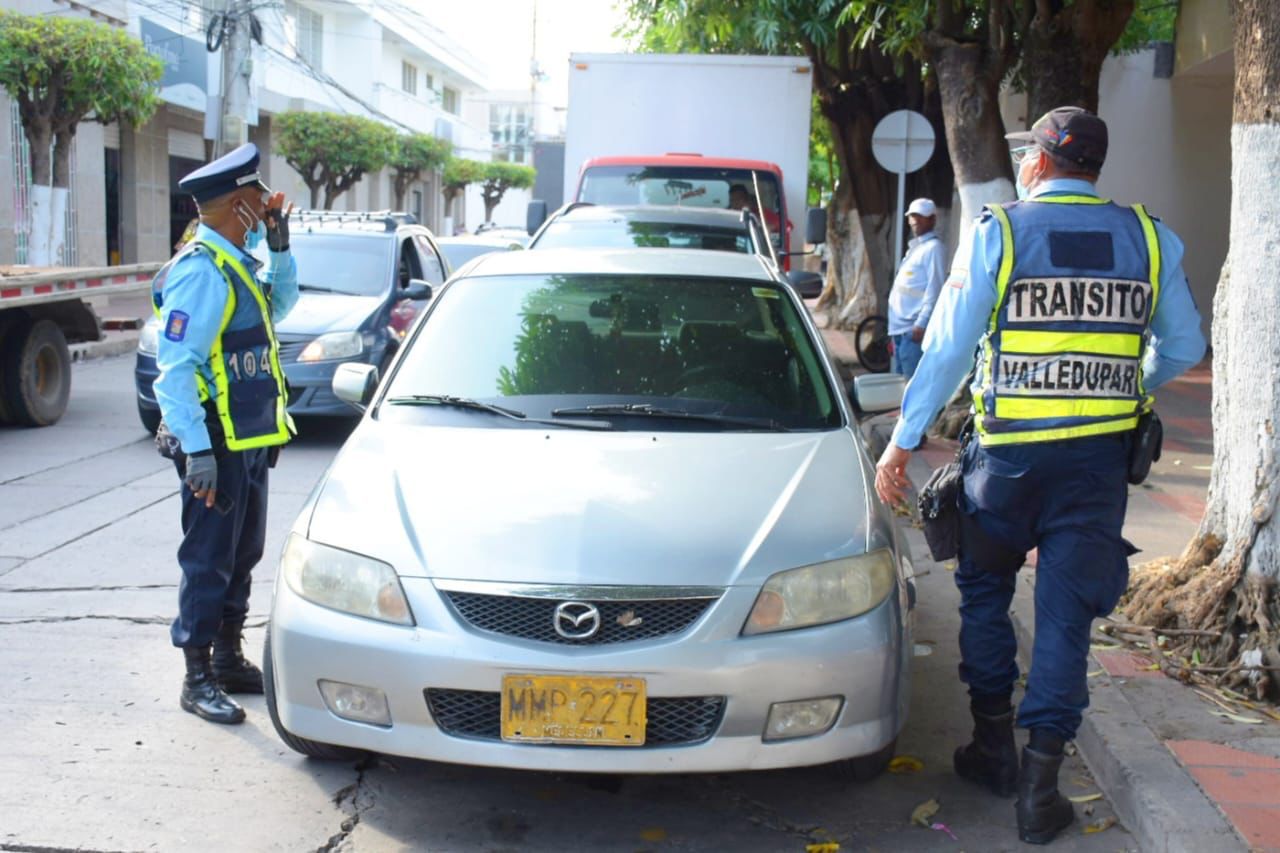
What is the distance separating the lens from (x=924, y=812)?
158 inches

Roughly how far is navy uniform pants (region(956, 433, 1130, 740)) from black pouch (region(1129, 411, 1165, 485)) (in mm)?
22

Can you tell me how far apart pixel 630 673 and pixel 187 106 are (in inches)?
1003

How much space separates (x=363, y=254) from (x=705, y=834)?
8292 mm

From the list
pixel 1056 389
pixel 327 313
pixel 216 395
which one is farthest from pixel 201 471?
pixel 327 313

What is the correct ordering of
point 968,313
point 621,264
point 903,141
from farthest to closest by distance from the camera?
point 903,141, point 621,264, point 968,313

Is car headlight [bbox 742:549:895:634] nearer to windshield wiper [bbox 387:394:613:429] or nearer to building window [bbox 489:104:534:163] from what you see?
windshield wiper [bbox 387:394:613:429]

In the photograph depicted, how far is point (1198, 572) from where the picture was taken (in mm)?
5309

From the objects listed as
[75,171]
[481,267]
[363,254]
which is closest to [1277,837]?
[481,267]

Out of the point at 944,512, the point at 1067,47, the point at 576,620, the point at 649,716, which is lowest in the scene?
the point at 649,716

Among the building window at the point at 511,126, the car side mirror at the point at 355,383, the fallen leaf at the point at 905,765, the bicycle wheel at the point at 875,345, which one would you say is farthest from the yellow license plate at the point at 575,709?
the building window at the point at 511,126

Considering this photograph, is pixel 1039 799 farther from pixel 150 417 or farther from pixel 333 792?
pixel 150 417

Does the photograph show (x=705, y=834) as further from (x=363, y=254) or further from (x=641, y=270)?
(x=363, y=254)

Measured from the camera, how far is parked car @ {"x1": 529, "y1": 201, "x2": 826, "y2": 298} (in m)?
9.45

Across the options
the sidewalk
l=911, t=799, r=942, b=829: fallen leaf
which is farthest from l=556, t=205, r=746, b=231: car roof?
l=911, t=799, r=942, b=829: fallen leaf
